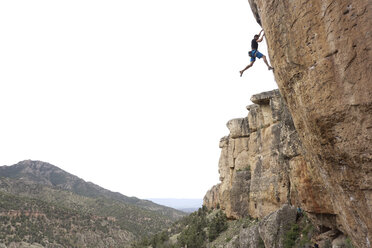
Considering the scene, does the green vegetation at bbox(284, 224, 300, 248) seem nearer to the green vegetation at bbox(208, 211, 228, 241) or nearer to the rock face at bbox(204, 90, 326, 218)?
the rock face at bbox(204, 90, 326, 218)

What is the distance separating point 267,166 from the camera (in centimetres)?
2306

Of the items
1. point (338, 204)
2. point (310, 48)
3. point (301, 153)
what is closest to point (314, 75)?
point (310, 48)

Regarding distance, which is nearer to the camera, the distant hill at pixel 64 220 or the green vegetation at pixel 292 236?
the green vegetation at pixel 292 236

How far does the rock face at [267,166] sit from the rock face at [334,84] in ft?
19.5

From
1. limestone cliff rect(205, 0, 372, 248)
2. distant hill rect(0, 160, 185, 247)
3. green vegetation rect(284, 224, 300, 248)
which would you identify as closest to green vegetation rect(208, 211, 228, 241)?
green vegetation rect(284, 224, 300, 248)

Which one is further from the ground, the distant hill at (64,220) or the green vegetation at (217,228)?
the green vegetation at (217,228)

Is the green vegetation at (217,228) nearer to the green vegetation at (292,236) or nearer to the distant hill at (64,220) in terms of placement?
the green vegetation at (292,236)

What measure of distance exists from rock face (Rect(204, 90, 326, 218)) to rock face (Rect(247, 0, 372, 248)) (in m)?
5.94

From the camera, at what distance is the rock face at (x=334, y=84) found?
5012 millimetres

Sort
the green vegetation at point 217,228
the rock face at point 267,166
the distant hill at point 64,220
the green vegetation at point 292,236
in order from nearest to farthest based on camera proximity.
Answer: the rock face at point 267,166
the green vegetation at point 292,236
the green vegetation at point 217,228
the distant hill at point 64,220

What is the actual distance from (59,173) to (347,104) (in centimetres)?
18637

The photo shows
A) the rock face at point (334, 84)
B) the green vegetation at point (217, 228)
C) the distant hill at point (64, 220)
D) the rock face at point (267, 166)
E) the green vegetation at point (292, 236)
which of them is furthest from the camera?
the distant hill at point (64, 220)

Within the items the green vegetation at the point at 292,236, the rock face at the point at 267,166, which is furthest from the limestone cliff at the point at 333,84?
the green vegetation at the point at 292,236

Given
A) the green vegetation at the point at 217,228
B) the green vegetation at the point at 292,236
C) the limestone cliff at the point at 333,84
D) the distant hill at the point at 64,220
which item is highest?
the limestone cliff at the point at 333,84
